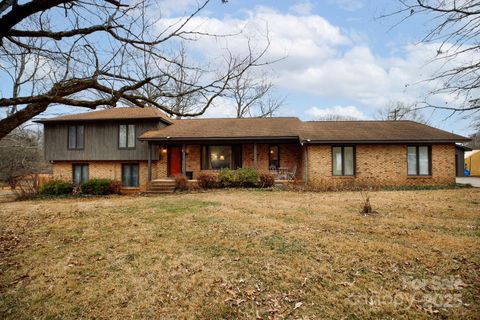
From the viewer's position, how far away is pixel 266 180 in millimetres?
15344

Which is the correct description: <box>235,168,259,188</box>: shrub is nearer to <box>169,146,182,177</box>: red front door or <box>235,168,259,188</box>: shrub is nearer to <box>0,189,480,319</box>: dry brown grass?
<box>169,146,182,177</box>: red front door

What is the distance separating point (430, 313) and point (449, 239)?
3.20 m

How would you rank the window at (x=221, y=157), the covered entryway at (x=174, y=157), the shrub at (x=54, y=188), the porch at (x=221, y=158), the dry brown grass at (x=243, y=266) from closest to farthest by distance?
the dry brown grass at (x=243, y=266), the shrub at (x=54, y=188), the porch at (x=221, y=158), the window at (x=221, y=157), the covered entryway at (x=174, y=157)

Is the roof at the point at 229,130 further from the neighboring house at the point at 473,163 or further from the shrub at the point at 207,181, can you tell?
the neighboring house at the point at 473,163

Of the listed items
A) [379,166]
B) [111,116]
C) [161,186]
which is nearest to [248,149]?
[161,186]

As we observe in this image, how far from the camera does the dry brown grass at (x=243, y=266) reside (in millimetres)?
3801

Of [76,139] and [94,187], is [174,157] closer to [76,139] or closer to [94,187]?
[94,187]

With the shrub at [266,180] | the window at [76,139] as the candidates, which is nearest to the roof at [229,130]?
the shrub at [266,180]

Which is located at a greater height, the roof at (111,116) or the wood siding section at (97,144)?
the roof at (111,116)

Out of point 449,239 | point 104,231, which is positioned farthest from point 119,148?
point 449,239

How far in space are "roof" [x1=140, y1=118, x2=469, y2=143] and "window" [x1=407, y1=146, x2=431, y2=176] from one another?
33.0 inches

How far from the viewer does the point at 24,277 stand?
4.93 metres

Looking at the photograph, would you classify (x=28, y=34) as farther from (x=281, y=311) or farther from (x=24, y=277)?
(x=281, y=311)

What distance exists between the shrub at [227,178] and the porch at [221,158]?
2170mm
